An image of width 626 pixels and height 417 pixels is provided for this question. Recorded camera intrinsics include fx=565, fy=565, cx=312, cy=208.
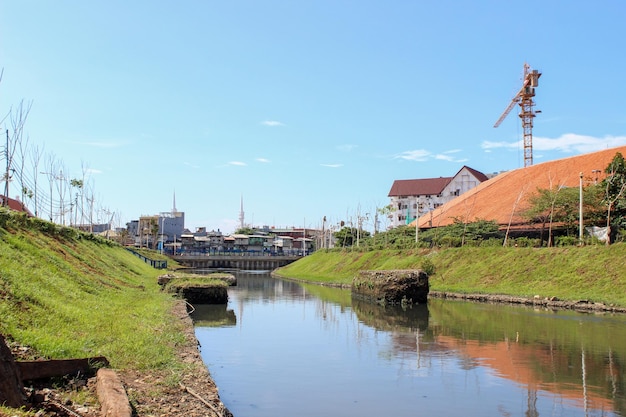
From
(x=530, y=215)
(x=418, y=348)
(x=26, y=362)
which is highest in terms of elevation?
(x=530, y=215)

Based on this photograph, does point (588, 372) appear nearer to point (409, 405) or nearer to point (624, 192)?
point (409, 405)

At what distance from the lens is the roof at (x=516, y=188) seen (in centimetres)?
5672

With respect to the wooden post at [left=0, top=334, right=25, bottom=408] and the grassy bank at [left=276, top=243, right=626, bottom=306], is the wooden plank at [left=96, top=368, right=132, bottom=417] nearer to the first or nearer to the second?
the wooden post at [left=0, top=334, right=25, bottom=408]

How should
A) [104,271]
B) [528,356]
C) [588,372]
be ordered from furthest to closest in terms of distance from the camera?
1. [104,271]
2. [528,356]
3. [588,372]

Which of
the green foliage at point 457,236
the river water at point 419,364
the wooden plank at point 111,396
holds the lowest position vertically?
the river water at point 419,364

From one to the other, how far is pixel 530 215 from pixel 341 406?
43.1 meters

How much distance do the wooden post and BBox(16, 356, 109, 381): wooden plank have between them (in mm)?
787

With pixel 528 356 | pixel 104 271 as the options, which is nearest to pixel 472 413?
pixel 528 356

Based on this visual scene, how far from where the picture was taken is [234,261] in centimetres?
10688

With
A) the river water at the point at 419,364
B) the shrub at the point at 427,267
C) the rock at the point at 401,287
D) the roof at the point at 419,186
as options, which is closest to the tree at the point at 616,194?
the shrub at the point at 427,267

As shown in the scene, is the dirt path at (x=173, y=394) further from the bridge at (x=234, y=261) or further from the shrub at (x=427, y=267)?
the bridge at (x=234, y=261)

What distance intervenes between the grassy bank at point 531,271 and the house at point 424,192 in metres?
55.3

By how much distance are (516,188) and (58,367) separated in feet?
208

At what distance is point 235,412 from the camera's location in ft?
33.0
